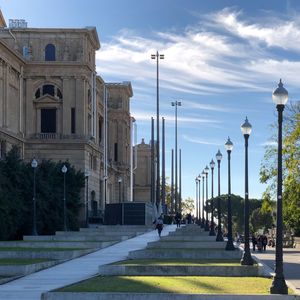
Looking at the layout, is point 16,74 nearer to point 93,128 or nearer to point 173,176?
point 93,128

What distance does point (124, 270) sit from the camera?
22.4 metres

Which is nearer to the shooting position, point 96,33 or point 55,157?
point 55,157

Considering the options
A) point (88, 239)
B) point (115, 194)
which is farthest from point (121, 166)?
point (88, 239)

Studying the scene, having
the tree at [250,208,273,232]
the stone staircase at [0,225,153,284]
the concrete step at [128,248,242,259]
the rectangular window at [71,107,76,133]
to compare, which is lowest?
the tree at [250,208,273,232]

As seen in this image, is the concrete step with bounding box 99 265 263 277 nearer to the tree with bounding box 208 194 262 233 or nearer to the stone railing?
the stone railing

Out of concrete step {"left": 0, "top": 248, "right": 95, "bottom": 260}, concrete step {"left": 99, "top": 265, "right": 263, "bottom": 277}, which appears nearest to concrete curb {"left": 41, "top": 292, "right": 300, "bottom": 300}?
concrete step {"left": 99, "top": 265, "right": 263, "bottom": 277}

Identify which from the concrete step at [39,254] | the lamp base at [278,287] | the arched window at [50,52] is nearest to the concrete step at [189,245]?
the concrete step at [39,254]

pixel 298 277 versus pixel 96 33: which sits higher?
pixel 96 33

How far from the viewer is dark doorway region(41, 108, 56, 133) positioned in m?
88.3

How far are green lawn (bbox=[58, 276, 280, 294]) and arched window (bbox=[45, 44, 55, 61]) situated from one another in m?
67.9

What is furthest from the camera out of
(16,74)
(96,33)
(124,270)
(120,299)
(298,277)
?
(96,33)

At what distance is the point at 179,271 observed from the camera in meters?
22.3

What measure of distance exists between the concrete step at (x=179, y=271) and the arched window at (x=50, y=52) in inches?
2648

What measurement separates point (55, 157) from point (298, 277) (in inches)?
2541
